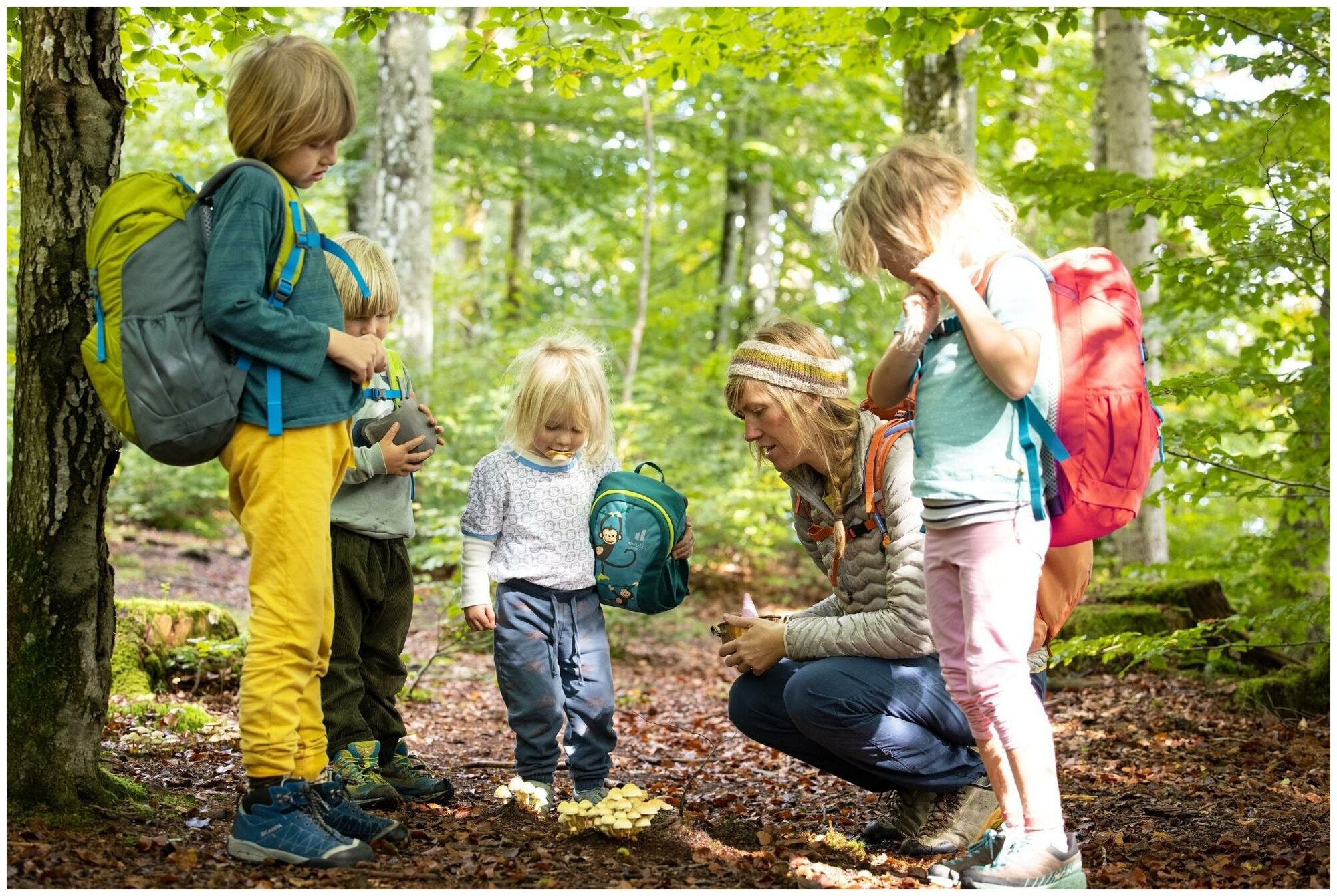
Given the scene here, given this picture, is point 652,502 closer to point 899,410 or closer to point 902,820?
point 899,410

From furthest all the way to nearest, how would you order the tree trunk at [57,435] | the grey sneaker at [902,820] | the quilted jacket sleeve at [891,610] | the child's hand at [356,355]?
the grey sneaker at [902,820], the quilted jacket sleeve at [891,610], the tree trunk at [57,435], the child's hand at [356,355]

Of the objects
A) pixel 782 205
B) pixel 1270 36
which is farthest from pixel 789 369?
pixel 782 205

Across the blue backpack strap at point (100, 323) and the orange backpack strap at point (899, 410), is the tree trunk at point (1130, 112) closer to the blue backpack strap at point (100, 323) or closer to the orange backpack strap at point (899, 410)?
the orange backpack strap at point (899, 410)

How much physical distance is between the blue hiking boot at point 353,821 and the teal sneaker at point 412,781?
1.74ft

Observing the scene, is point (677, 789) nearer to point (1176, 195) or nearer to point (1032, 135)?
point (1176, 195)

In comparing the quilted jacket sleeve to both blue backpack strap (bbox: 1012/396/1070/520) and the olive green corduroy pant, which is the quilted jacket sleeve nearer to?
blue backpack strap (bbox: 1012/396/1070/520)

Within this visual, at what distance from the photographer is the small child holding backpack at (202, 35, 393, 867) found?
267cm

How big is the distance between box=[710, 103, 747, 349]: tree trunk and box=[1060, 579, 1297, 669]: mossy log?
297 inches

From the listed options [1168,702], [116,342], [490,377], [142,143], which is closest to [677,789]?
[116,342]

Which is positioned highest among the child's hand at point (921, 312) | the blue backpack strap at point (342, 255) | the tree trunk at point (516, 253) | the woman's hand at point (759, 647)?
the tree trunk at point (516, 253)

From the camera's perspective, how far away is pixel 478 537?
3555 millimetres

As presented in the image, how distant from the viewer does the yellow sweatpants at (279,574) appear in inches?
106

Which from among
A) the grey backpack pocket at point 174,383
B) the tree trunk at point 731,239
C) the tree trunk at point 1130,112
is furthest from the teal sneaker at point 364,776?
the tree trunk at point 731,239

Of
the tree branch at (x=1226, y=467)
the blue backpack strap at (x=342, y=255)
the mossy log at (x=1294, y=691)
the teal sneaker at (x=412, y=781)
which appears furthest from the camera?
the mossy log at (x=1294, y=691)
